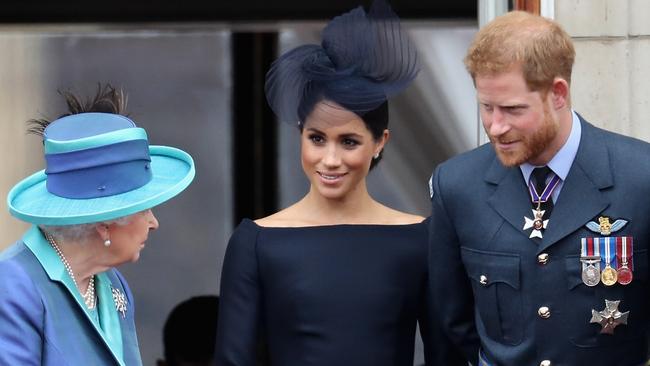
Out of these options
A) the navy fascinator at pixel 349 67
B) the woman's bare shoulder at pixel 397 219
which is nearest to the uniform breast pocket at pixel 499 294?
the woman's bare shoulder at pixel 397 219

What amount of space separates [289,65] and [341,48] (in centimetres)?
15

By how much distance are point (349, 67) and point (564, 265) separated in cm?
95

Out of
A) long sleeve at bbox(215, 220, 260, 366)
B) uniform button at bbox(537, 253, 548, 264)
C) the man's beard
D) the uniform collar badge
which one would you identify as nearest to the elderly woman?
long sleeve at bbox(215, 220, 260, 366)

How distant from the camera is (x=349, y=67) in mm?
4277

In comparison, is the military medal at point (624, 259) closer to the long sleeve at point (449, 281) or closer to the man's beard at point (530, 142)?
the man's beard at point (530, 142)

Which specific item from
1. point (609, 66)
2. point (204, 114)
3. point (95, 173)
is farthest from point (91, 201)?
point (204, 114)

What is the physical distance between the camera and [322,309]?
4.21 meters

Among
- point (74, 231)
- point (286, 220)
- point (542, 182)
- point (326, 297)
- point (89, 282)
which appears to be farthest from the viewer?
point (286, 220)

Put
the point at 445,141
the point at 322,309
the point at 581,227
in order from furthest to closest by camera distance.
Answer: the point at 445,141
the point at 322,309
the point at 581,227

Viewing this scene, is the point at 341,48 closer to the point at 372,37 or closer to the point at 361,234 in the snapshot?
the point at 372,37

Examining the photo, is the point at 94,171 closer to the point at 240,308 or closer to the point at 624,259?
the point at 240,308


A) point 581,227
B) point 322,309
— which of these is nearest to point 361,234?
point 322,309

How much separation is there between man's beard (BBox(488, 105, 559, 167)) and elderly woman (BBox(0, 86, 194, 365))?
2.46 feet

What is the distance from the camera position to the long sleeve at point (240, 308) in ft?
13.9
